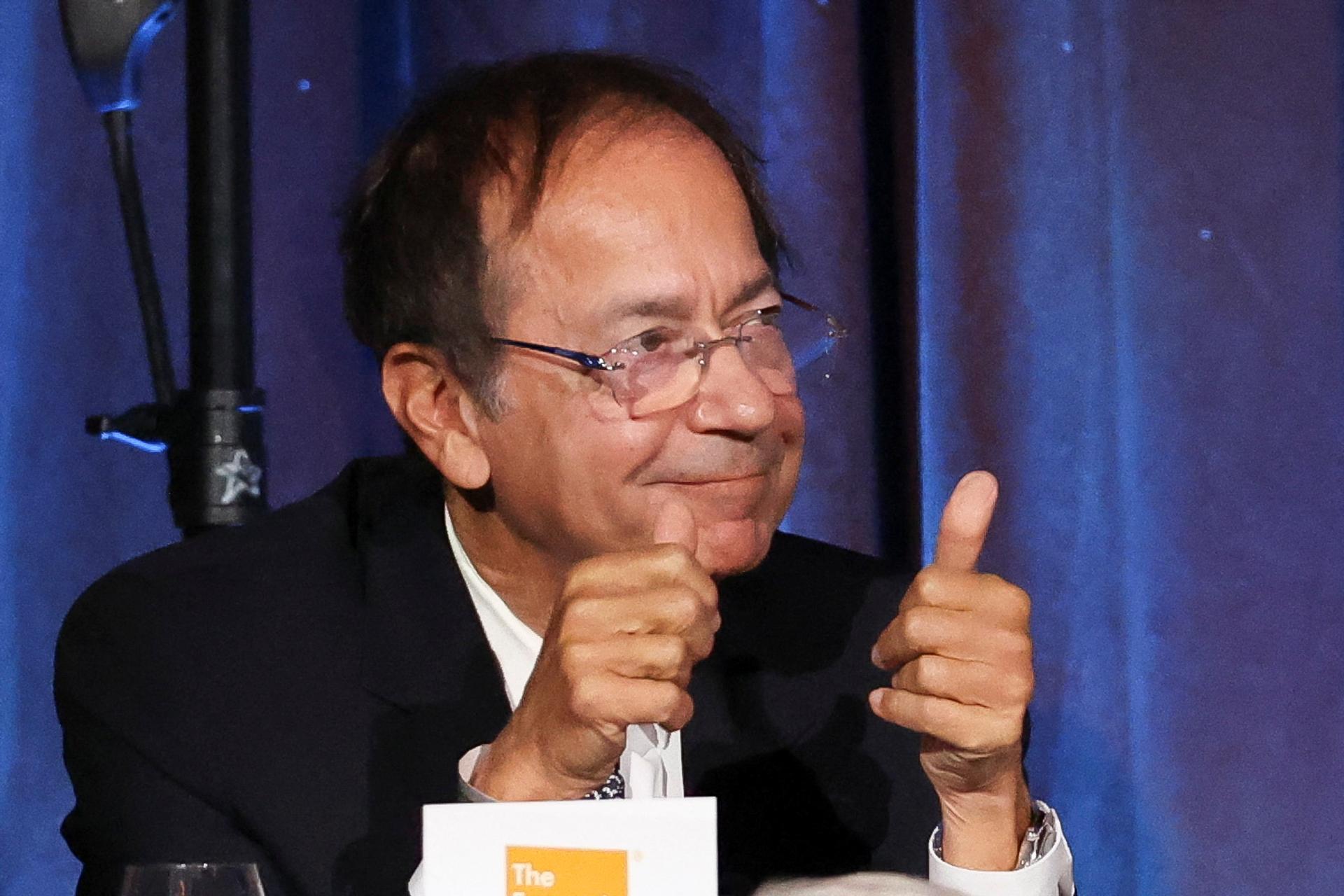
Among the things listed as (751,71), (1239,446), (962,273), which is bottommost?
(1239,446)

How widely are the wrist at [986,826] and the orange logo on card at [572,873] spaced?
1.63ft

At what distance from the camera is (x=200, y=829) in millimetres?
1417

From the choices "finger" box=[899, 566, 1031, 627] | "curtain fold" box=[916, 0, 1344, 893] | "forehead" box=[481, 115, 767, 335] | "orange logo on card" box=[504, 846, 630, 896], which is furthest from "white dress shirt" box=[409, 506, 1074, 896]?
"curtain fold" box=[916, 0, 1344, 893]

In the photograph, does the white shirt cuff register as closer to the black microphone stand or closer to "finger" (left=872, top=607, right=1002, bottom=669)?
"finger" (left=872, top=607, right=1002, bottom=669)

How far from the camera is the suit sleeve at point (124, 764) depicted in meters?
1.42

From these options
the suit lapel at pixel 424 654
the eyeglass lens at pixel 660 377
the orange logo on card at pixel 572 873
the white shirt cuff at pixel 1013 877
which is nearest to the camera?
the orange logo on card at pixel 572 873

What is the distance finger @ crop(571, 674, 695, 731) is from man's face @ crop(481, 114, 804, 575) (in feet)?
0.97

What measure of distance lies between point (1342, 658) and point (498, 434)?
102 cm

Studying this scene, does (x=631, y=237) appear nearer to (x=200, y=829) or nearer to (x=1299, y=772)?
(x=200, y=829)

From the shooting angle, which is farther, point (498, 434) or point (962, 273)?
point (962, 273)

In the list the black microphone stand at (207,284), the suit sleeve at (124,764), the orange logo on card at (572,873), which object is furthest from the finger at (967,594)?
the black microphone stand at (207,284)

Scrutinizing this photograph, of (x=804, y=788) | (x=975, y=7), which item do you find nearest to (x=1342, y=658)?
(x=804, y=788)

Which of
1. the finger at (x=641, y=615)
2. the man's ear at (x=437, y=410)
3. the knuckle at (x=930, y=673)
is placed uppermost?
the man's ear at (x=437, y=410)

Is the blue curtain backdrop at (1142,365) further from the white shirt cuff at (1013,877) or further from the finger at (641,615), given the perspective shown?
the finger at (641,615)
